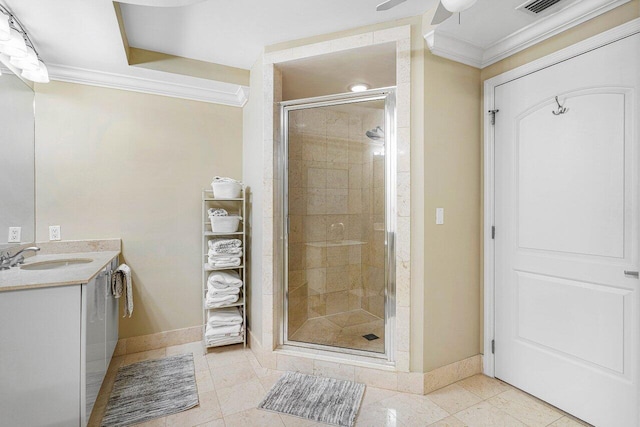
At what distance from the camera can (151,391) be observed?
2094 mm

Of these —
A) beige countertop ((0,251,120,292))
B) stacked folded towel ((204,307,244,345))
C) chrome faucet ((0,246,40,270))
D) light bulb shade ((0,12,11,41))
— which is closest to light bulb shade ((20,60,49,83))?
light bulb shade ((0,12,11,41))

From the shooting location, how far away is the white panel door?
5.36ft

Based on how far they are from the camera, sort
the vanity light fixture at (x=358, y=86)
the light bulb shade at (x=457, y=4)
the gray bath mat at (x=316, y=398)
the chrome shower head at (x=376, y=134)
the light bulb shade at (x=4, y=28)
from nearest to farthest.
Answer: the light bulb shade at (x=457, y=4) < the light bulb shade at (x=4, y=28) < the gray bath mat at (x=316, y=398) < the chrome shower head at (x=376, y=134) < the vanity light fixture at (x=358, y=86)

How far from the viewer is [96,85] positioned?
8.28 feet

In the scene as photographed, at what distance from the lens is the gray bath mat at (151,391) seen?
6.10ft

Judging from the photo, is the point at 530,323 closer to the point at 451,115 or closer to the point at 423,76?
the point at 451,115

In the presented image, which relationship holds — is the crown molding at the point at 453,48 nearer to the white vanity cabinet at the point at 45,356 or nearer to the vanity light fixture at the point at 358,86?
the vanity light fixture at the point at 358,86

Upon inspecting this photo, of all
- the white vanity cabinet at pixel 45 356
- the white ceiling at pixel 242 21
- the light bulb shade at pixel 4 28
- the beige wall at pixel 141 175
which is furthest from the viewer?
the beige wall at pixel 141 175

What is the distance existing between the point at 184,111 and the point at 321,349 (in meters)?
2.42

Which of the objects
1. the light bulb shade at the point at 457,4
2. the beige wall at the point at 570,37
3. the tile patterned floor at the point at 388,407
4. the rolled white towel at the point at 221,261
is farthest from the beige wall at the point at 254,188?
the beige wall at the point at 570,37

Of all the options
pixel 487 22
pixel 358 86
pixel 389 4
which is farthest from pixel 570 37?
pixel 358 86

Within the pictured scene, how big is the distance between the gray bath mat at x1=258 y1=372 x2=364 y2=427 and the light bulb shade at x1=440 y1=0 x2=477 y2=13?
2145 millimetres

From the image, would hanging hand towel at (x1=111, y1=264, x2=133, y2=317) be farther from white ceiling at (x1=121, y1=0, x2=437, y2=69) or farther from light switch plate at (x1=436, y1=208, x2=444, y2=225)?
light switch plate at (x1=436, y1=208, x2=444, y2=225)

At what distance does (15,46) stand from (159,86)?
3.23 ft
